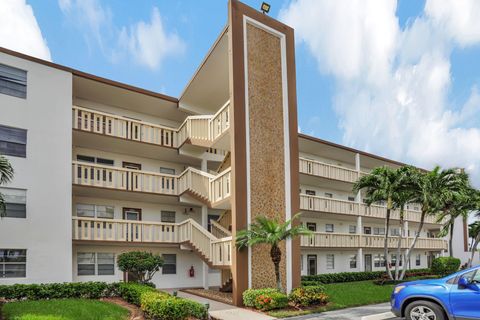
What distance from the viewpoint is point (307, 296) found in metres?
15.8

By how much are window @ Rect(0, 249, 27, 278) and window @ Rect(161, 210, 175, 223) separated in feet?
23.4

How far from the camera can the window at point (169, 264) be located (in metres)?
21.5

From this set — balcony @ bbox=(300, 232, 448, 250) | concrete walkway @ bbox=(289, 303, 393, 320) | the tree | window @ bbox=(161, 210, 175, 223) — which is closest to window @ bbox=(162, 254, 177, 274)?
window @ bbox=(161, 210, 175, 223)

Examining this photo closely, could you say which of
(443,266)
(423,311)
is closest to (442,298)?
(423,311)

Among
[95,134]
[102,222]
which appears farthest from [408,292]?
[95,134]

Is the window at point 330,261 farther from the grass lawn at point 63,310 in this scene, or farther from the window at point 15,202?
the window at point 15,202

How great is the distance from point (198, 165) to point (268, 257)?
27.0 ft

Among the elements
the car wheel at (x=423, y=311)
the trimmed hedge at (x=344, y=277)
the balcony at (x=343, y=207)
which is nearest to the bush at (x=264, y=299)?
the car wheel at (x=423, y=311)

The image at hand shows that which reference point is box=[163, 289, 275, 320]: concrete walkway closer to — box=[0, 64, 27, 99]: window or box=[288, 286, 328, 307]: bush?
box=[288, 286, 328, 307]: bush

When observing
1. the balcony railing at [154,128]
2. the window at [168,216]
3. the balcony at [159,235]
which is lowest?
the balcony at [159,235]

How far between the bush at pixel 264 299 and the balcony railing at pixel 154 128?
22.0 feet

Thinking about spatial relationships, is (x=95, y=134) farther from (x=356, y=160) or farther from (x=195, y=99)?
(x=356, y=160)

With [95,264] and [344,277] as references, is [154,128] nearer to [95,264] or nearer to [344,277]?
[95,264]

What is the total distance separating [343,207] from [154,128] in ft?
46.6
